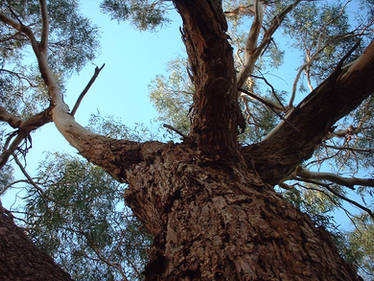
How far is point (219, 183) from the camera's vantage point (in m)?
1.34

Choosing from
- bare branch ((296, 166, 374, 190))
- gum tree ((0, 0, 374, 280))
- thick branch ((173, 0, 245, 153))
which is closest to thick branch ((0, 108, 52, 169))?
gum tree ((0, 0, 374, 280))

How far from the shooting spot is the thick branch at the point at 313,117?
5.08ft

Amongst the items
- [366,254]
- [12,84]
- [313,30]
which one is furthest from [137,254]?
[313,30]

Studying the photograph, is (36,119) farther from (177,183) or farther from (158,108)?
(158,108)

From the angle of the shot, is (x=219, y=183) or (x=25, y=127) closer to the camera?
(x=219, y=183)

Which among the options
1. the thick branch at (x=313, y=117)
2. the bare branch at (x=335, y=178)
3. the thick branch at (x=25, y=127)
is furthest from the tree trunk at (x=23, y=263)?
→ the bare branch at (x=335, y=178)

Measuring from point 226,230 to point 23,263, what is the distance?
68cm

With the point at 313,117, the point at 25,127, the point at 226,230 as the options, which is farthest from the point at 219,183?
the point at 25,127

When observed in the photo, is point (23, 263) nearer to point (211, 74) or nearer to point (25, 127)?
point (211, 74)

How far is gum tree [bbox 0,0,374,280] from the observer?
0.94 metres

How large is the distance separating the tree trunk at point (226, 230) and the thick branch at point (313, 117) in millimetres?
313

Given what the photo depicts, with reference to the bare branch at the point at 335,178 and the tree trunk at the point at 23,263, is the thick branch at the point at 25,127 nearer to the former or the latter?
the tree trunk at the point at 23,263

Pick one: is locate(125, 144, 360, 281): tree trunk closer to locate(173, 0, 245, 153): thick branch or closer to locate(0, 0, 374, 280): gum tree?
locate(0, 0, 374, 280): gum tree

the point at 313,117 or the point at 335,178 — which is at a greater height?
the point at 335,178
